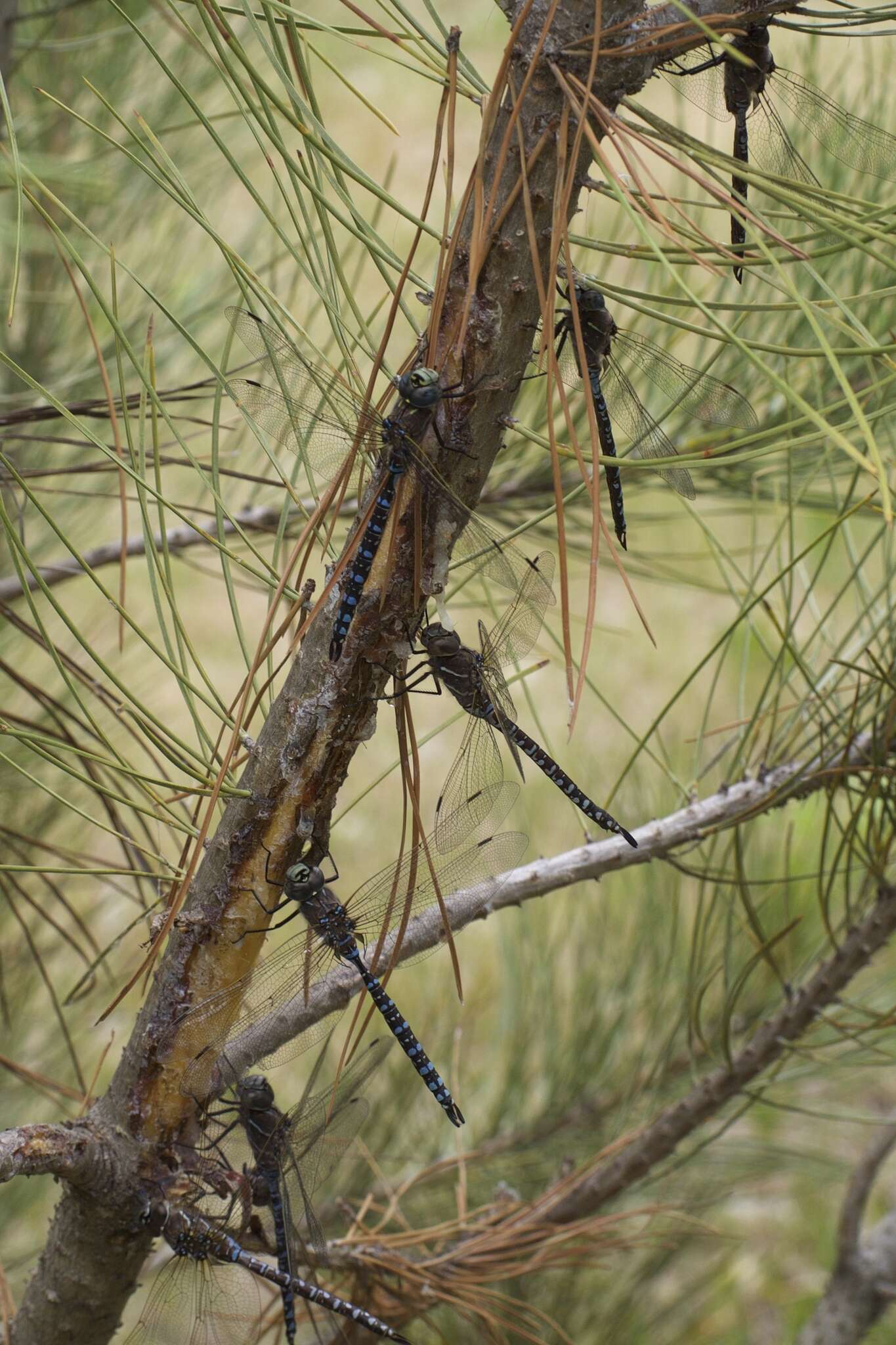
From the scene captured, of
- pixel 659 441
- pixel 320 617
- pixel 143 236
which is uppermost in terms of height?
pixel 143 236

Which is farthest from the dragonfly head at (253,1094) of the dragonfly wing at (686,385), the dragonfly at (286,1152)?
the dragonfly wing at (686,385)

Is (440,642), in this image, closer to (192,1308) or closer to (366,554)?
(366,554)

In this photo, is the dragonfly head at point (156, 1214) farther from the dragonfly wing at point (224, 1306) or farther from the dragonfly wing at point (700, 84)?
the dragonfly wing at point (700, 84)

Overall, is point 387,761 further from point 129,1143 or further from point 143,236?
point 129,1143

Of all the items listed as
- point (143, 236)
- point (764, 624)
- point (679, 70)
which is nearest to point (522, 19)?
point (679, 70)

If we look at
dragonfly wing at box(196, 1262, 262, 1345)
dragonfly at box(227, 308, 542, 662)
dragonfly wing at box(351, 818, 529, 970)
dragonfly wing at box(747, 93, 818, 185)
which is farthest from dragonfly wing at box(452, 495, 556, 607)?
dragonfly wing at box(196, 1262, 262, 1345)

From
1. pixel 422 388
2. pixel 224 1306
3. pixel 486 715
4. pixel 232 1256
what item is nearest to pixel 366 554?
pixel 422 388
